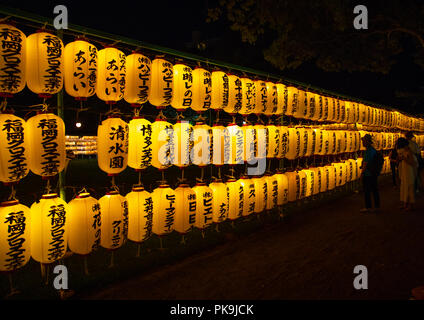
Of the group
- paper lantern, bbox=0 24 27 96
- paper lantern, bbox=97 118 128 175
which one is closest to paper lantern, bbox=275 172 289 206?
paper lantern, bbox=97 118 128 175

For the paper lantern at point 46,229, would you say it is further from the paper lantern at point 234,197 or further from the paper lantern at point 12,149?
the paper lantern at point 234,197

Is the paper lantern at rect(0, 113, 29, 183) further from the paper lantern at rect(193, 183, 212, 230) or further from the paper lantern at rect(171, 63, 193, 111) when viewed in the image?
the paper lantern at rect(193, 183, 212, 230)

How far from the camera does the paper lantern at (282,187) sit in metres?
7.84

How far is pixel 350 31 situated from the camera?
12.5 metres

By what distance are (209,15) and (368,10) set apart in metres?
5.86

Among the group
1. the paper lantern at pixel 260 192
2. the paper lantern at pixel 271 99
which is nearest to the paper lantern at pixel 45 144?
the paper lantern at pixel 260 192

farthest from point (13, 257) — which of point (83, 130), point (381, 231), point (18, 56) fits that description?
point (83, 130)

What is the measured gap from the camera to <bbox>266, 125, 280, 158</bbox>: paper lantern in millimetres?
7547

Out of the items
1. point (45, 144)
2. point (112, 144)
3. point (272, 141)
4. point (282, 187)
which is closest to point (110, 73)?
point (112, 144)

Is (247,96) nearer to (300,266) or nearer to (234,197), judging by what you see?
(234,197)

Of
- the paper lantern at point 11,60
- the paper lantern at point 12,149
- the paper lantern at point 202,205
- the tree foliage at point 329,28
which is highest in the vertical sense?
the tree foliage at point 329,28

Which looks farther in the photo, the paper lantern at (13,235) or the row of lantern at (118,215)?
the row of lantern at (118,215)

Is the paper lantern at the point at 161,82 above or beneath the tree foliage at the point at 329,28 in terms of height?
beneath
